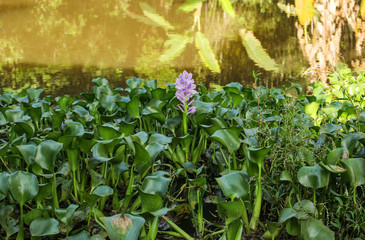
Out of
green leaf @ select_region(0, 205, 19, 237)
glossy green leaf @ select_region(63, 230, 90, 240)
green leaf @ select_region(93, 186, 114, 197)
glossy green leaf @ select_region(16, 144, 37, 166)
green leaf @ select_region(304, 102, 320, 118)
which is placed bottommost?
glossy green leaf @ select_region(63, 230, 90, 240)

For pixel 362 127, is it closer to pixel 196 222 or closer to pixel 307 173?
pixel 307 173

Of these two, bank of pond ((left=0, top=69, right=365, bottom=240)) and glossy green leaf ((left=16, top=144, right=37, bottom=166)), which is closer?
bank of pond ((left=0, top=69, right=365, bottom=240))

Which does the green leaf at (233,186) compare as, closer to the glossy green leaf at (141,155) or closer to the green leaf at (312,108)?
the glossy green leaf at (141,155)

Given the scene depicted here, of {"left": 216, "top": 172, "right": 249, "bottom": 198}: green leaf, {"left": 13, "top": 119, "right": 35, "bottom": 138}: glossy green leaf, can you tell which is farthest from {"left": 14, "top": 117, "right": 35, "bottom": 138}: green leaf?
{"left": 216, "top": 172, "right": 249, "bottom": 198}: green leaf

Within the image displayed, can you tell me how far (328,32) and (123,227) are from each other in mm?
A: 5544

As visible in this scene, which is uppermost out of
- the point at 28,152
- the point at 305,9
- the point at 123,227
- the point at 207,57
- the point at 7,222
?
the point at 305,9

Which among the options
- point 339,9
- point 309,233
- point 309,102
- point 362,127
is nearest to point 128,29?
point 339,9

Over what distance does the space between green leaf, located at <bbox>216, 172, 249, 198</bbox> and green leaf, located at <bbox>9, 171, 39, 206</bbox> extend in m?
0.67

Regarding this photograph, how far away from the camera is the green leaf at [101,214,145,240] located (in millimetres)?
1566

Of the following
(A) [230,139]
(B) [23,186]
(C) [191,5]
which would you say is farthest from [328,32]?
(C) [191,5]

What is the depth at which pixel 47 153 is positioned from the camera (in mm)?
1945

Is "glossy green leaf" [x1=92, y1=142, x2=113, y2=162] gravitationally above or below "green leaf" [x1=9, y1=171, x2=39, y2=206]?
above

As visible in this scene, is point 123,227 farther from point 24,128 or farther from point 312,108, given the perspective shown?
point 312,108

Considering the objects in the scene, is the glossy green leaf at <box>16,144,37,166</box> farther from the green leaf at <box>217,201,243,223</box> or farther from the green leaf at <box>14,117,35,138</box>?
the green leaf at <box>217,201,243,223</box>
